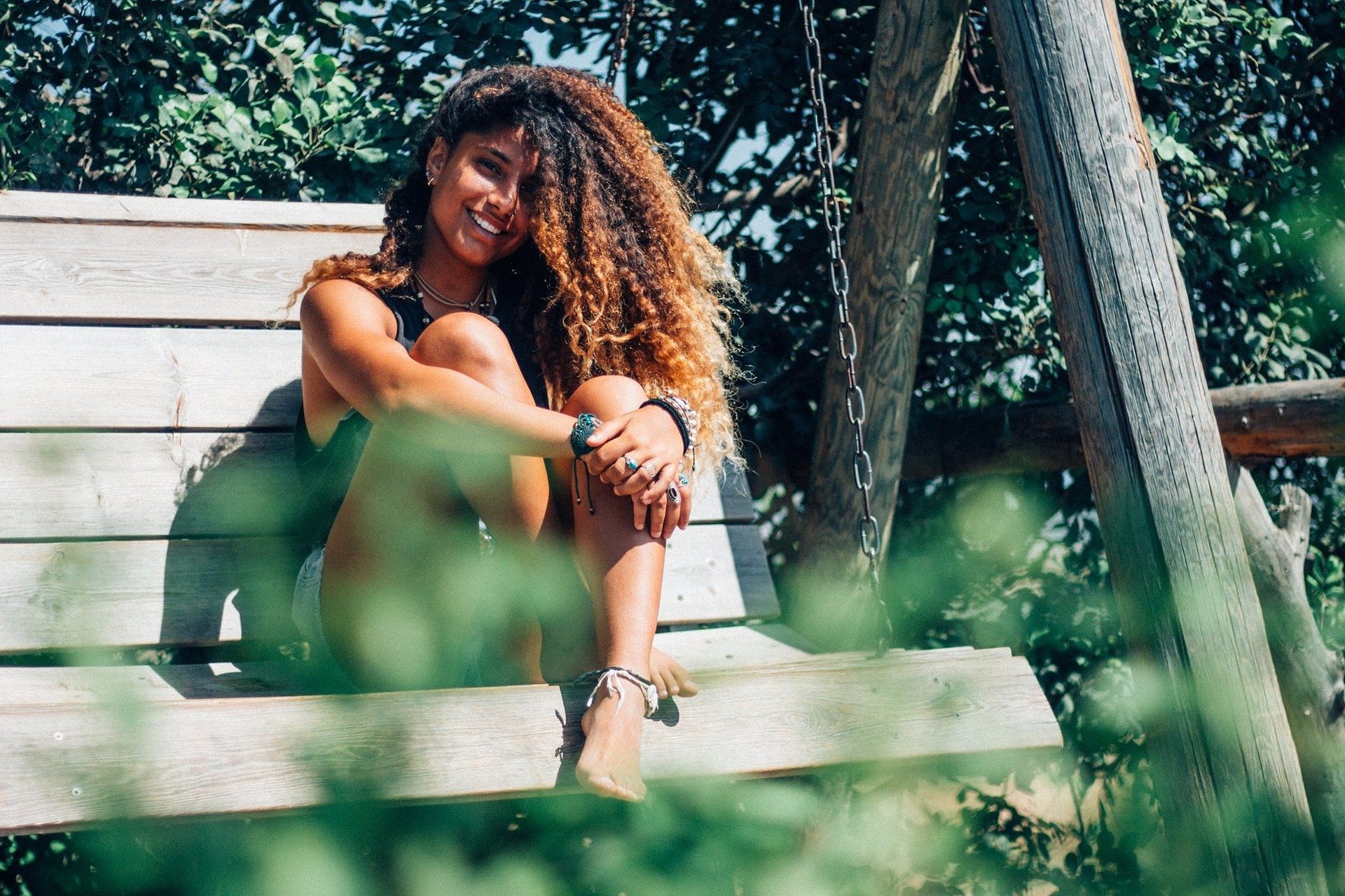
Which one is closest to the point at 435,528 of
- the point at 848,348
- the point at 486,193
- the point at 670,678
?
the point at 670,678

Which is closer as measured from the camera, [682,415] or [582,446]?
[582,446]

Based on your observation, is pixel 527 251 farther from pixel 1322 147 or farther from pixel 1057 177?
pixel 1322 147

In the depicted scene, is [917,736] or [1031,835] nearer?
[917,736]

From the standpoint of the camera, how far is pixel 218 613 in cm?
243

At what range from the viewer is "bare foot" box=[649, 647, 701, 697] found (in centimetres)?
188

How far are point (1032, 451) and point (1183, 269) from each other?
688 mm

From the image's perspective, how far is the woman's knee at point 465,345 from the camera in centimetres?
200

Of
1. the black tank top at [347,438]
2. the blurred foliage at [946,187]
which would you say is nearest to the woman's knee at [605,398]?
the black tank top at [347,438]

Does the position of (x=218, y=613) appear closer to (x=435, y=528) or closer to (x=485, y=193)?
(x=435, y=528)

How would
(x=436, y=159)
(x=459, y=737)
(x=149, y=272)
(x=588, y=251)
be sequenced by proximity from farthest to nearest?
1. (x=149, y=272)
2. (x=436, y=159)
3. (x=588, y=251)
4. (x=459, y=737)

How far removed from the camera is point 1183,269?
3.52m

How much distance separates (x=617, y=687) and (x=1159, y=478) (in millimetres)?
1238

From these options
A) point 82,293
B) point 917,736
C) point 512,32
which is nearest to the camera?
point 917,736

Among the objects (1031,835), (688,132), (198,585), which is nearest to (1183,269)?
(688,132)
